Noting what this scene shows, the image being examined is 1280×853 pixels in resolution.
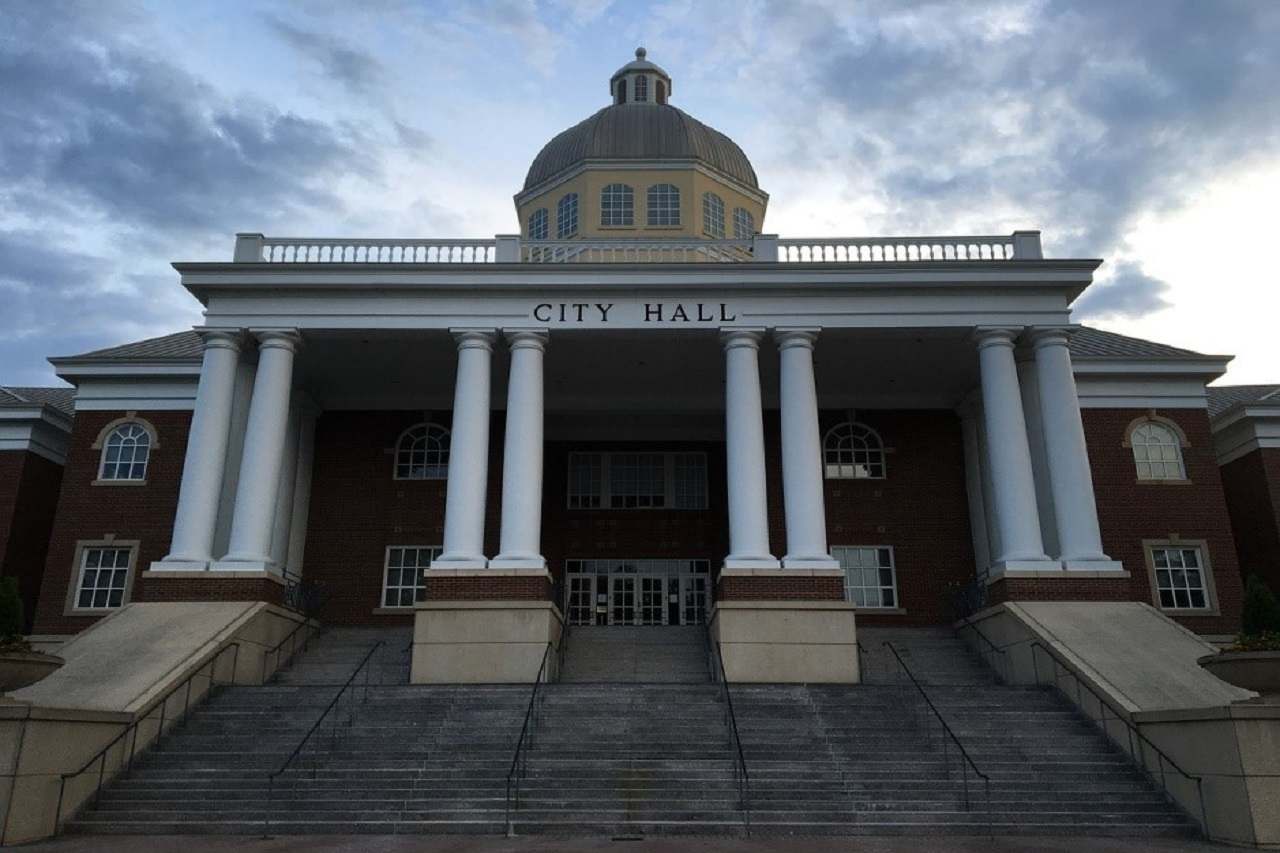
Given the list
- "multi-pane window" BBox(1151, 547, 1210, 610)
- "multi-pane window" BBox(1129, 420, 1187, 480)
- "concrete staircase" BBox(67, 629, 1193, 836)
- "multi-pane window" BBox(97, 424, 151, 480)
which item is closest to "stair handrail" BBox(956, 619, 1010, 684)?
"concrete staircase" BBox(67, 629, 1193, 836)

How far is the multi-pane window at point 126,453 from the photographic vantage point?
86.5ft

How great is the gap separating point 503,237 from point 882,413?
11340 millimetres

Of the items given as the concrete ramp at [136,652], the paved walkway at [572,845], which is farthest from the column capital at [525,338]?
the paved walkway at [572,845]

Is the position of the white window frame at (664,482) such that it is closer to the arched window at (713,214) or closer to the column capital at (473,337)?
Answer: the column capital at (473,337)

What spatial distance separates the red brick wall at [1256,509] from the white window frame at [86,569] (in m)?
28.7

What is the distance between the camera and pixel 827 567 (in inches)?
795

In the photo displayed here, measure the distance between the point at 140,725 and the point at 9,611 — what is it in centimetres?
256

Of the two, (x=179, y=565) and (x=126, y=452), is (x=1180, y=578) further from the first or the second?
(x=126, y=452)

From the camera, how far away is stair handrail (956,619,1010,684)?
20.2m

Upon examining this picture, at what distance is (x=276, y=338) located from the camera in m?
22.3

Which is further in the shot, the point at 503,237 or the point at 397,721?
the point at 503,237

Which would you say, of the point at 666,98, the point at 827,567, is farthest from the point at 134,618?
Result: the point at 666,98

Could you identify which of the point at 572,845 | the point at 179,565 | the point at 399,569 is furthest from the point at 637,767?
the point at 399,569

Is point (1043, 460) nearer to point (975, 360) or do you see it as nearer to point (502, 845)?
point (975, 360)
